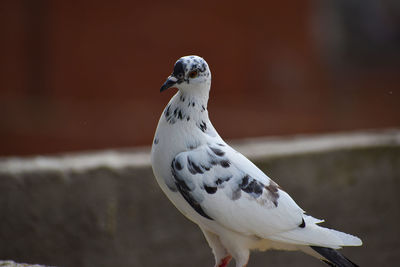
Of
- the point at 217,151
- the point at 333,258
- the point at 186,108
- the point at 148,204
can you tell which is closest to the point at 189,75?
the point at 186,108

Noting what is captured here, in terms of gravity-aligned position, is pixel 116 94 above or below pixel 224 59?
below

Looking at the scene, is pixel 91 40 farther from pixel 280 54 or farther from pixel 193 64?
pixel 193 64

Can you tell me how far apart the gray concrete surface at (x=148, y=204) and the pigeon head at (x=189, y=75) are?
1286 millimetres

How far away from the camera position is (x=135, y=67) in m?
8.37

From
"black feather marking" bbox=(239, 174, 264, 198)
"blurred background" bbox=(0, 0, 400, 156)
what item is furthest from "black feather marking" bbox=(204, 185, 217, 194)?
"blurred background" bbox=(0, 0, 400, 156)

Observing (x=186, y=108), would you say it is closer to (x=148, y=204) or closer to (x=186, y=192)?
(x=186, y=192)

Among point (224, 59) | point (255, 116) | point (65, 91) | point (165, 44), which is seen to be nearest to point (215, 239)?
point (65, 91)

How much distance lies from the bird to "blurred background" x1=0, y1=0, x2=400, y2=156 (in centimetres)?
560

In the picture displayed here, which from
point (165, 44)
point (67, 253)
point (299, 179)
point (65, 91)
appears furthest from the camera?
point (165, 44)

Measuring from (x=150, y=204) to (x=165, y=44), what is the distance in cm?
532

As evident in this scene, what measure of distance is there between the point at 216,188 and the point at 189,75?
43cm

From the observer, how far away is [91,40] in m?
7.88

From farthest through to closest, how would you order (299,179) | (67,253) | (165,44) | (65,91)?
(165,44), (65,91), (299,179), (67,253)

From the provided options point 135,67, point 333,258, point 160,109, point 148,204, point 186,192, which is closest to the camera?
point 186,192
